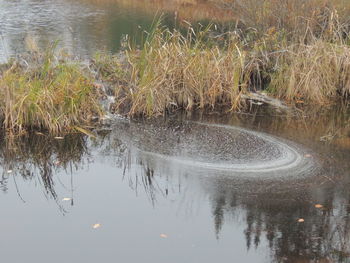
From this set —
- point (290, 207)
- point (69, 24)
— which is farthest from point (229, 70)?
point (69, 24)

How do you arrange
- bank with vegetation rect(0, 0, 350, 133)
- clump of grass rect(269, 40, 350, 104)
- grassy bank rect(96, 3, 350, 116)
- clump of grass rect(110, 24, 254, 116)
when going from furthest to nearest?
clump of grass rect(269, 40, 350, 104) < grassy bank rect(96, 3, 350, 116) < clump of grass rect(110, 24, 254, 116) < bank with vegetation rect(0, 0, 350, 133)

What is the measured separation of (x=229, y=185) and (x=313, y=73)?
482cm

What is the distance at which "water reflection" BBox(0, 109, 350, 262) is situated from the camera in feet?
18.3

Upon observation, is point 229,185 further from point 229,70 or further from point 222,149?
point 229,70

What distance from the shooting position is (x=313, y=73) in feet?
35.0

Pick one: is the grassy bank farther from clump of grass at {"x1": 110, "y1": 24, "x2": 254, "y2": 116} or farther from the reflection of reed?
the reflection of reed

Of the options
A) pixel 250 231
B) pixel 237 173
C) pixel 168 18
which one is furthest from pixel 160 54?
pixel 168 18

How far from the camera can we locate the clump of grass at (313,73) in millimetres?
10688

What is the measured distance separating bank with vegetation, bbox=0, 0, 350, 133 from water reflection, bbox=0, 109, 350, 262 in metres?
0.53

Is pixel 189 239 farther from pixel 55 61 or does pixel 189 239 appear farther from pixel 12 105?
pixel 55 61

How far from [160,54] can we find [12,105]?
9.60ft

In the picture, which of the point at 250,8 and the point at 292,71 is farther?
the point at 250,8

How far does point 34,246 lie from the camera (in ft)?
17.5

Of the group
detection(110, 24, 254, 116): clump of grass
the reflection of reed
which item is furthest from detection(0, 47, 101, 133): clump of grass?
detection(110, 24, 254, 116): clump of grass
